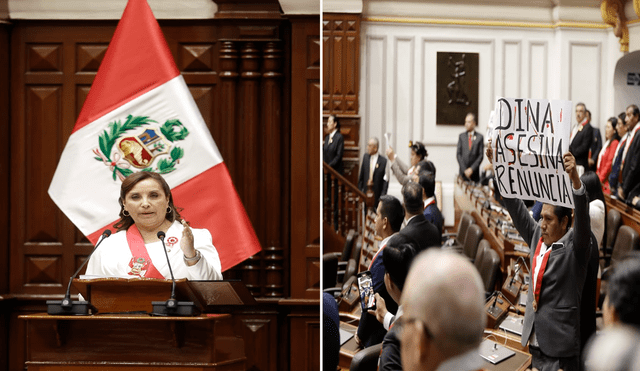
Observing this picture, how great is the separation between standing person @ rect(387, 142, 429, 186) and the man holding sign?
2.16 feet

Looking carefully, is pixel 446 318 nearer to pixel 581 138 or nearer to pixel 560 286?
pixel 560 286

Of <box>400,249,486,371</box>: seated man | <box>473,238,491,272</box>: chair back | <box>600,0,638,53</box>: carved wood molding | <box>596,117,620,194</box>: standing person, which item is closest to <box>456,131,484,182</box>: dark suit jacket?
<box>473,238,491,272</box>: chair back

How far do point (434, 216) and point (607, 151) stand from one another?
2.93 feet

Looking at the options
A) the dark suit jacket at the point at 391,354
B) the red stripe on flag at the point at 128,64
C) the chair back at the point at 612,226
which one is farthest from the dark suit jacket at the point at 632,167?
the red stripe on flag at the point at 128,64

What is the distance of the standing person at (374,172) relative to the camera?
139 inches

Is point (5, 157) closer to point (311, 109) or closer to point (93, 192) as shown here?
point (93, 192)

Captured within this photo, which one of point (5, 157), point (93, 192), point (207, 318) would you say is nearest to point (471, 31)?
point (207, 318)

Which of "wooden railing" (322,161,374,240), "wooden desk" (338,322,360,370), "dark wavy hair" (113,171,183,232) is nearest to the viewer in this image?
"wooden desk" (338,322,360,370)

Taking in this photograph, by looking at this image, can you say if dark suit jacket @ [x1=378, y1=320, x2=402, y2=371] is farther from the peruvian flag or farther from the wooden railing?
the peruvian flag

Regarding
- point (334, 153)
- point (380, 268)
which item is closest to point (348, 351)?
point (380, 268)

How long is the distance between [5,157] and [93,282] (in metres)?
2.12

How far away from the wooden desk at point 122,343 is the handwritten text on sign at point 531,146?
135 centimetres

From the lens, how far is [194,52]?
4.25 meters

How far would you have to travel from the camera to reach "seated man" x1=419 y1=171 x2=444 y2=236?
3.50 m
